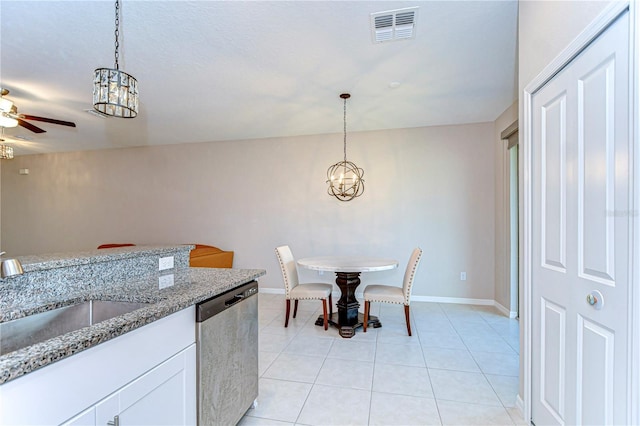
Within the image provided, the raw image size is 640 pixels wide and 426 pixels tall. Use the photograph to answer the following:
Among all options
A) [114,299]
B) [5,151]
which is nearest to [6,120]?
[5,151]

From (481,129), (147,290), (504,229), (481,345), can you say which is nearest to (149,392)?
(147,290)

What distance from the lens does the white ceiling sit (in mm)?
2018

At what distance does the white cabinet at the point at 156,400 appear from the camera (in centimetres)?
96

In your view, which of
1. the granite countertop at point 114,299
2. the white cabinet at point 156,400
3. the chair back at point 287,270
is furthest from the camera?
the chair back at point 287,270

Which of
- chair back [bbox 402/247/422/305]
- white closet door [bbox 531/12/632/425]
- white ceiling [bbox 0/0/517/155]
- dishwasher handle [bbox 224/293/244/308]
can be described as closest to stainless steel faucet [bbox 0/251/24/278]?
dishwasher handle [bbox 224/293/244/308]

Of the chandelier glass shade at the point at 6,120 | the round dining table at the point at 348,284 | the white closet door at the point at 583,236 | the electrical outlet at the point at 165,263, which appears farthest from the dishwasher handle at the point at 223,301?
the chandelier glass shade at the point at 6,120

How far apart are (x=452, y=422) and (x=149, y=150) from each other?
19.8 ft

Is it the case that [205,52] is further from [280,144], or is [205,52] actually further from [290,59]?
[280,144]

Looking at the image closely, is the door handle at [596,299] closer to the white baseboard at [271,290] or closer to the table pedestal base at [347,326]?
the table pedestal base at [347,326]

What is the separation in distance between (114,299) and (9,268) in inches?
15.0

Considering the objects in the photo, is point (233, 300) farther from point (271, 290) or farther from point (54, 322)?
point (271, 290)

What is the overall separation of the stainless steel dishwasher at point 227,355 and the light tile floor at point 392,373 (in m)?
0.29

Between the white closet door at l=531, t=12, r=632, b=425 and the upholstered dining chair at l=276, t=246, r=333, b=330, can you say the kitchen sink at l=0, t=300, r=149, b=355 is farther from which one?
the upholstered dining chair at l=276, t=246, r=333, b=330

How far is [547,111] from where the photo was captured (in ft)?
5.35
